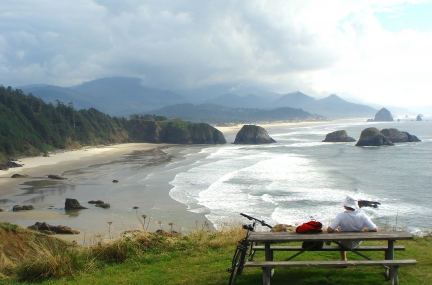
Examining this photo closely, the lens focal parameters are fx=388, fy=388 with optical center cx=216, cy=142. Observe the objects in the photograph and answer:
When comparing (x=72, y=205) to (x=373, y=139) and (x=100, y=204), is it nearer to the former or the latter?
(x=100, y=204)

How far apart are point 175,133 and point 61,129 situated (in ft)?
80.8

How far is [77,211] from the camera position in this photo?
19.1 m

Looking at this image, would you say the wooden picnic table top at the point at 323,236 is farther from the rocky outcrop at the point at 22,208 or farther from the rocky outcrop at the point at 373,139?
the rocky outcrop at the point at 373,139

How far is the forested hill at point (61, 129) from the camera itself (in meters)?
49.2

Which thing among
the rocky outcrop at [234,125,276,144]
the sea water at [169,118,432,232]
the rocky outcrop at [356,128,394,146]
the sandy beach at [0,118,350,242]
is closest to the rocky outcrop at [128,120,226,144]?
the rocky outcrop at [234,125,276,144]

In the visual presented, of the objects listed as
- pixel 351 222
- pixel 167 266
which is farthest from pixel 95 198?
pixel 351 222

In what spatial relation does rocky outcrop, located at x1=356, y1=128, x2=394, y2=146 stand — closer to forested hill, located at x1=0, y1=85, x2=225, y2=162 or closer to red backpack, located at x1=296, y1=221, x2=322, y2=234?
forested hill, located at x1=0, y1=85, x2=225, y2=162

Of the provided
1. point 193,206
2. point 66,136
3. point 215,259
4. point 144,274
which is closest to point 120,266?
point 144,274

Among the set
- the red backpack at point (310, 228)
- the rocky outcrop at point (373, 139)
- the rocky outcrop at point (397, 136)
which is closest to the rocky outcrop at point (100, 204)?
the red backpack at point (310, 228)

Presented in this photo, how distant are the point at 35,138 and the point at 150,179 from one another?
100 ft

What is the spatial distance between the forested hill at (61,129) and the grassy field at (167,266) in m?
38.3

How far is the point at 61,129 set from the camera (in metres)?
62.1

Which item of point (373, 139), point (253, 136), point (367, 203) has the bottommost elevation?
point (367, 203)

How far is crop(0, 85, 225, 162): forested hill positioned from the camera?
161 ft
